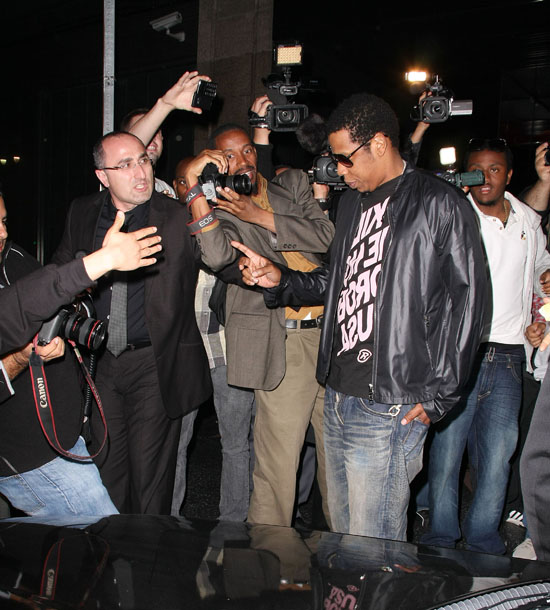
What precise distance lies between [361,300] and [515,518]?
2.57 metres

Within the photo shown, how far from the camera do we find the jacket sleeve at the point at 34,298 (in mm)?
2053

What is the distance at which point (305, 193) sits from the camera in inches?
138

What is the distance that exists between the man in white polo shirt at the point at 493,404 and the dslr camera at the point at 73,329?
197 centimetres

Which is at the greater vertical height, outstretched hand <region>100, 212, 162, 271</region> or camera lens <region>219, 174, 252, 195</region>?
camera lens <region>219, 174, 252, 195</region>

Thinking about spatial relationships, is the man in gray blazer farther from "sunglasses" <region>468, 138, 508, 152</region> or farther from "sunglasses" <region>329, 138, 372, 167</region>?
"sunglasses" <region>468, 138, 508, 152</region>

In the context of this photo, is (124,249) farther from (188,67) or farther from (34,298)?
(188,67)

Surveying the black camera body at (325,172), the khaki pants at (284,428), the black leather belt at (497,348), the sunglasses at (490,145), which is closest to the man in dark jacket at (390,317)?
the khaki pants at (284,428)

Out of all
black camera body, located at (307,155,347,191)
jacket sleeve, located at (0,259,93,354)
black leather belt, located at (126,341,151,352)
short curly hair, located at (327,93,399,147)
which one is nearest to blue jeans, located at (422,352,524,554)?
black camera body, located at (307,155,347,191)

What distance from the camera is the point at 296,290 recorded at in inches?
114

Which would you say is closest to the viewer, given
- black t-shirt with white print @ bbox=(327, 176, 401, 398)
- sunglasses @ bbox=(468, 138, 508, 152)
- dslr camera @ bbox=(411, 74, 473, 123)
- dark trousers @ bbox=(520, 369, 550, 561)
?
dark trousers @ bbox=(520, 369, 550, 561)

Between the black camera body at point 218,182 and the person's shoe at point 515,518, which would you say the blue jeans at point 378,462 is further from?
the person's shoe at point 515,518

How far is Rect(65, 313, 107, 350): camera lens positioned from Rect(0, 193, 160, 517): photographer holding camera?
0.06 m

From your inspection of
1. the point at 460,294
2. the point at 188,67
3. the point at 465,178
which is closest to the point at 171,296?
the point at 460,294

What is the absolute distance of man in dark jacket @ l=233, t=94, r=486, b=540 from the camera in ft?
7.48
